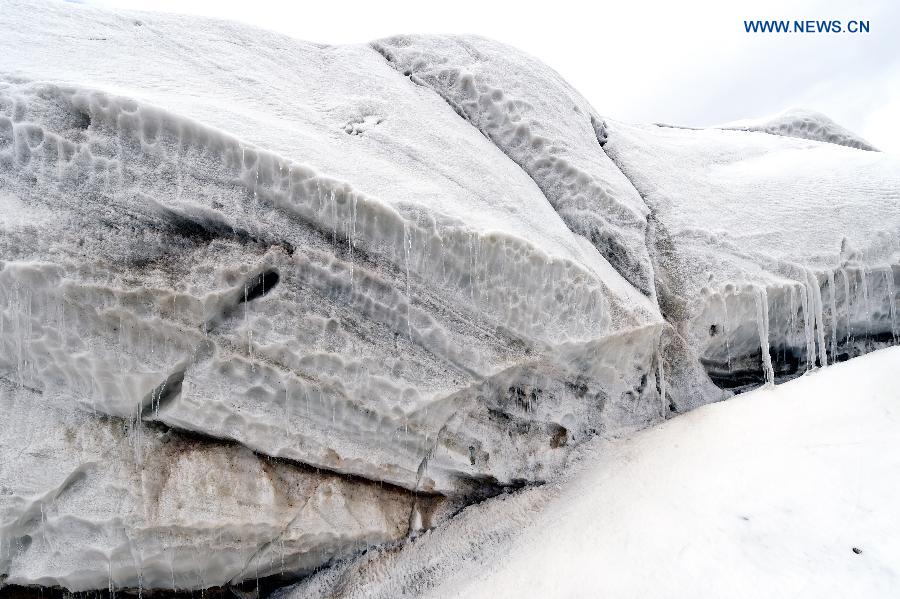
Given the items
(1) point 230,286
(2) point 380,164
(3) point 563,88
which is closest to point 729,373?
(3) point 563,88

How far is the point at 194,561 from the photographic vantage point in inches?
109

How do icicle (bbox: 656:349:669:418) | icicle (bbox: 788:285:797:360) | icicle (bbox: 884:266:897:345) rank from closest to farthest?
icicle (bbox: 656:349:669:418) → icicle (bbox: 788:285:797:360) → icicle (bbox: 884:266:897:345)

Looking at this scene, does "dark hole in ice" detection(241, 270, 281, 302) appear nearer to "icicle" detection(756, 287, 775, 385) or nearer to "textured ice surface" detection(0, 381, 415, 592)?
"textured ice surface" detection(0, 381, 415, 592)

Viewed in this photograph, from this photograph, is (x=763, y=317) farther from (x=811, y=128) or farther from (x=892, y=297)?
(x=811, y=128)

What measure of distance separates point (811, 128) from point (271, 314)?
812 centimetres

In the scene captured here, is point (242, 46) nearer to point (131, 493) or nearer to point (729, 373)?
point (131, 493)

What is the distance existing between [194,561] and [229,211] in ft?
6.33

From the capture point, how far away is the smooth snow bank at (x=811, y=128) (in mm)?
7336

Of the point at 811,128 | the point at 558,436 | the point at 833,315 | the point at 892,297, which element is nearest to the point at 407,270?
the point at 558,436

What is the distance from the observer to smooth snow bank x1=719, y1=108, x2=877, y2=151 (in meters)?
7.34

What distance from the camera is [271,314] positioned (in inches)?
112

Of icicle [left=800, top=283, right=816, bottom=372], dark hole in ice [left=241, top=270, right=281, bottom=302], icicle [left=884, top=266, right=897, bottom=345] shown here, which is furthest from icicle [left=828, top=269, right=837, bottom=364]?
dark hole in ice [left=241, top=270, right=281, bottom=302]

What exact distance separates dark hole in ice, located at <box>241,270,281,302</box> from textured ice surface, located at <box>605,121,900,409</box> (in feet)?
9.25

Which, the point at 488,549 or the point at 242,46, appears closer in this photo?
the point at 488,549
